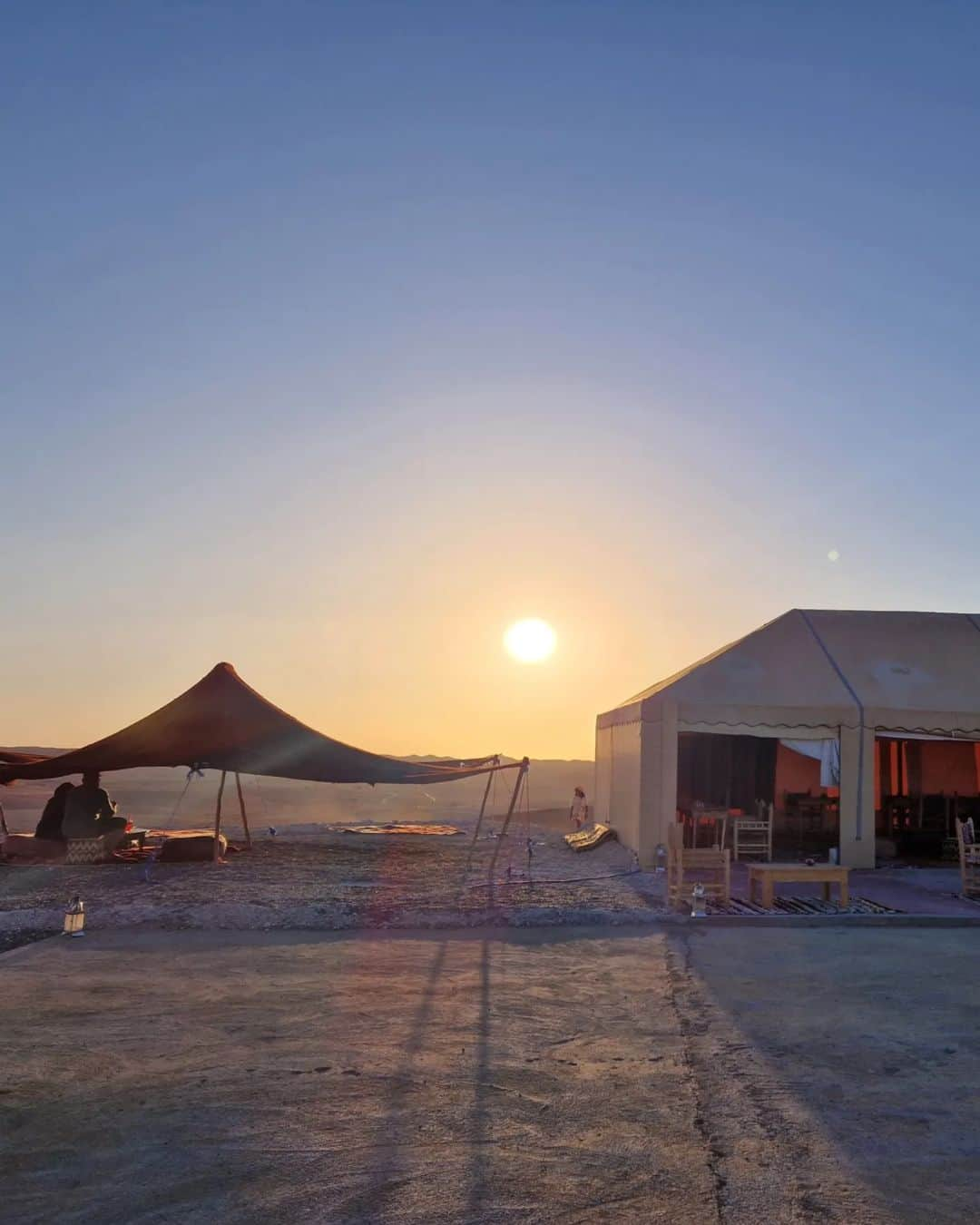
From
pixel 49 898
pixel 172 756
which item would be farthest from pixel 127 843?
pixel 49 898

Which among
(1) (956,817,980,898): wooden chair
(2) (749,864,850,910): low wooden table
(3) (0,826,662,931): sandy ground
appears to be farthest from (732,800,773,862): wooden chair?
(2) (749,864,850,910): low wooden table

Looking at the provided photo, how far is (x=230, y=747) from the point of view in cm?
1257

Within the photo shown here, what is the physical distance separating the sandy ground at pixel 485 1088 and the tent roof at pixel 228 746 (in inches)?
185

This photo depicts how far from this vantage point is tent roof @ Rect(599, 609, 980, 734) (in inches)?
499

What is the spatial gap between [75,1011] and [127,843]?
8311 mm

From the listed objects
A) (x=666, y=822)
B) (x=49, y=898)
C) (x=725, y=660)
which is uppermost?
(x=725, y=660)

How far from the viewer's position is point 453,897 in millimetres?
9961

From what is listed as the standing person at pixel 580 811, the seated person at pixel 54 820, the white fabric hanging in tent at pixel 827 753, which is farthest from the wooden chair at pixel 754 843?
the seated person at pixel 54 820

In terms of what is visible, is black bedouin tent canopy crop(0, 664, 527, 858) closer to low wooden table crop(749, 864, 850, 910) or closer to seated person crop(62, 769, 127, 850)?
seated person crop(62, 769, 127, 850)

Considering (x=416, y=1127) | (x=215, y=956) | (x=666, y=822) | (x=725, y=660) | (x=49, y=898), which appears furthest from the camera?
(x=725, y=660)

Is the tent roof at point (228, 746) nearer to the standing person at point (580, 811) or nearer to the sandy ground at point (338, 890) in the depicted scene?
the sandy ground at point (338, 890)

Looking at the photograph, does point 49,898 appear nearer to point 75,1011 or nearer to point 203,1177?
point 75,1011

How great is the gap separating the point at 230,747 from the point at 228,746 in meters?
0.03

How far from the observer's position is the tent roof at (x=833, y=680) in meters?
12.7
